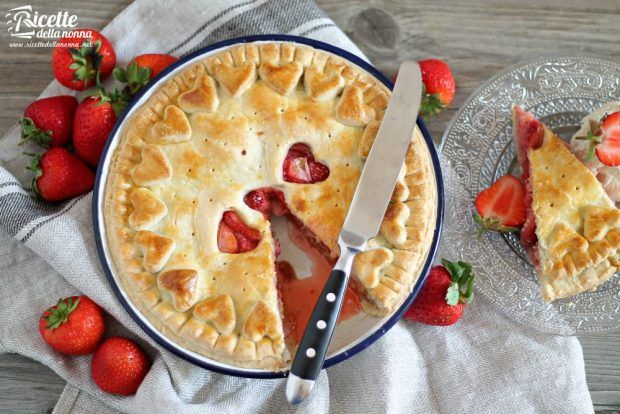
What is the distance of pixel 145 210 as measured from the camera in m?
3.16

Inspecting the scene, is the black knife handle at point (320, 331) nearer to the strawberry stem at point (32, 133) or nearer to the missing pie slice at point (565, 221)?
the missing pie slice at point (565, 221)

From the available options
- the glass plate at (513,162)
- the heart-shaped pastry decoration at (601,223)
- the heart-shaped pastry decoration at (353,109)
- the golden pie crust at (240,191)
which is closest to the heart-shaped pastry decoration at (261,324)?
the golden pie crust at (240,191)

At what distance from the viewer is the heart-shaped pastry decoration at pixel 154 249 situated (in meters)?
3.13

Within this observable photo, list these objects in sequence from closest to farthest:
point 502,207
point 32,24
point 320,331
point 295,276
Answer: point 320,331, point 295,276, point 502,207, point 32,24

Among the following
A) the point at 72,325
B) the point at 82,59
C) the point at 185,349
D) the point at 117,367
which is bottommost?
the point at 117,367

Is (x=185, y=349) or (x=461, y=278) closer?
(x=185, y=349)

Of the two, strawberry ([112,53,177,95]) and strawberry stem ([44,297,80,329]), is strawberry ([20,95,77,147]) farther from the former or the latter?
strawberry stem ([44,297,80,329])

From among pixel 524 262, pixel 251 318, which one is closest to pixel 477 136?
pixel 524 262

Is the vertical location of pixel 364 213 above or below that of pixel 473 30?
below

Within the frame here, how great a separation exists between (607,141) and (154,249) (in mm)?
2296

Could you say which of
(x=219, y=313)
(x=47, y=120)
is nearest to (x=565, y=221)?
(x=219, y=313)

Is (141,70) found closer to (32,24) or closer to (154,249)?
(32,24)

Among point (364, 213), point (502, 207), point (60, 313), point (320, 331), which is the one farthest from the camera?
point (502, 207)

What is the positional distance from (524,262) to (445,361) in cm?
68
